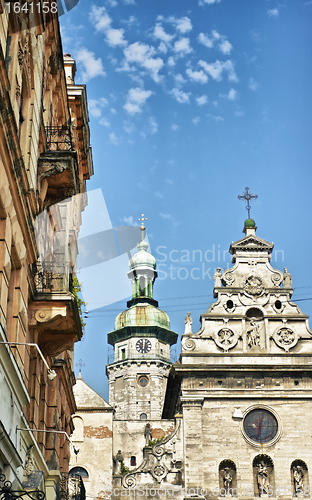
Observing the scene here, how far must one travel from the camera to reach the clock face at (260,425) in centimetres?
3288

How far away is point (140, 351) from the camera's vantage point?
60.7 metres

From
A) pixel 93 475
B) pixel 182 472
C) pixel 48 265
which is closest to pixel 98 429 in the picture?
pixel 93 475

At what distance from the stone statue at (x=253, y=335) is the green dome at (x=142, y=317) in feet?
89.9

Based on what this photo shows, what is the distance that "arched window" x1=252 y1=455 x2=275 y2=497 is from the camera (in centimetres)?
3172

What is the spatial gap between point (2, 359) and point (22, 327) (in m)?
2.82

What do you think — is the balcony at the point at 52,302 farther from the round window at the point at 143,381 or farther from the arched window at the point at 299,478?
the round window at the point at 143,381

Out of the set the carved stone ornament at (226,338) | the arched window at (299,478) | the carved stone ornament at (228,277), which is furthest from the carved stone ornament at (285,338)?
the arched window at (299,478)

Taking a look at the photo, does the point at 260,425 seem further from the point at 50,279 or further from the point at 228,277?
the point at 50,279

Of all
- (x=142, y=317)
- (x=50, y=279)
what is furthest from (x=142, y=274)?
(x=50, y=279)

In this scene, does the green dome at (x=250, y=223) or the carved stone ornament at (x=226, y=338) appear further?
the green dome at (x=250, y=223)

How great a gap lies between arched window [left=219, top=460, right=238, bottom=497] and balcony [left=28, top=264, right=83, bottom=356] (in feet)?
67.3

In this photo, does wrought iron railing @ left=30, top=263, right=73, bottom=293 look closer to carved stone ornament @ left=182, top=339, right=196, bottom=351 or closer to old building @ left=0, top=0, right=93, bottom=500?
old building @ left=0, top=0, right=93, bottom=500

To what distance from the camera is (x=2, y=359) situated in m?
8.73

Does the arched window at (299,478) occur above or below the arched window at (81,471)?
below
